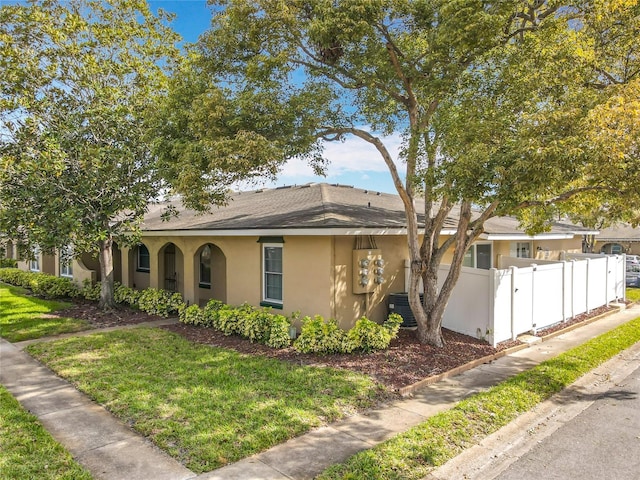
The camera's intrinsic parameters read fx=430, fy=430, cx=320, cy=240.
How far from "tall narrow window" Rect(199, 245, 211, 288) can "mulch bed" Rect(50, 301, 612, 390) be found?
3238 mm

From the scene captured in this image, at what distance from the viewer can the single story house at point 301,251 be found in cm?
1003

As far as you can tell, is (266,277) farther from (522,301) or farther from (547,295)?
(547,295)

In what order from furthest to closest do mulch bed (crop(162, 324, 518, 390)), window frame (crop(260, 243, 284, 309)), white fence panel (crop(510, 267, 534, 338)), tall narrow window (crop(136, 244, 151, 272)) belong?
tall narrow window (crop(136, 244, 151, 272))
window frame (crop(260, 243, 284, 309))
white fence panel (crop(510, 267, 534, 338))
mulch bed (crop(162, 324, 518, 390))

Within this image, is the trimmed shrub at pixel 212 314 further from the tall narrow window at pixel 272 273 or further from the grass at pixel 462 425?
the grass at pixel 462 425

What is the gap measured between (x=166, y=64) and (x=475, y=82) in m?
10.7

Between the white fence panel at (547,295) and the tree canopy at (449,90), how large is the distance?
2.85 meters

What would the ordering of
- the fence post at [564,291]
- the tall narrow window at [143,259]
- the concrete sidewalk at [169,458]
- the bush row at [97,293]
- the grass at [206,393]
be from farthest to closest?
the tall narrow window at [143,259] < the bush row at [97,293] < the fence post at [564,291] < the grass at [206,393] < the concrete sidewalk at [169,458]

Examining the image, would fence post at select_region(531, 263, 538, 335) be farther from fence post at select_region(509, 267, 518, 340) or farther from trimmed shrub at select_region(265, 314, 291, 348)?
trimmed shrub at select_region(265, 314, 291, 348)

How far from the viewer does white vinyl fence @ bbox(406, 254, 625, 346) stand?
32.7ft

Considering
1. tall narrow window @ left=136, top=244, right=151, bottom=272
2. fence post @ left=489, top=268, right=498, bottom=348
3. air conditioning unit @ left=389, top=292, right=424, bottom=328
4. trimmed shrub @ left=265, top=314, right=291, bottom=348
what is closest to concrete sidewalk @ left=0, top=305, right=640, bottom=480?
fence post @ left=489, top=268, right=498, bottom=348

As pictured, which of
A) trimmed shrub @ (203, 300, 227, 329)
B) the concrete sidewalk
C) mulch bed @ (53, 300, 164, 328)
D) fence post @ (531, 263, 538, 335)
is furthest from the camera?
mulch bed @ (53, 300, 164, 328)

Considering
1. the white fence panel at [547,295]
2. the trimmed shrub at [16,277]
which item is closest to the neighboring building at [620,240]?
the white fence panel at [547,295]

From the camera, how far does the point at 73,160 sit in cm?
1243

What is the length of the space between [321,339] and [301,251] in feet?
7.79
